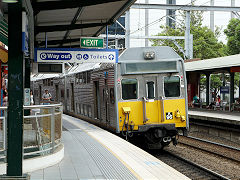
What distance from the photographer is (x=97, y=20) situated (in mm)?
12695

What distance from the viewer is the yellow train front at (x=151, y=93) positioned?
1206cm

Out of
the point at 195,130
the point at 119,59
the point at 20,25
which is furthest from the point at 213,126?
the point at 20,25

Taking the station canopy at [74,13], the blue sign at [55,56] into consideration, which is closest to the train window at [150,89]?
the station canopy at [74,13]

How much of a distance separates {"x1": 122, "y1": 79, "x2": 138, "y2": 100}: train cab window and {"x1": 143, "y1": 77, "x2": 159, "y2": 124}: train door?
1.11 ft

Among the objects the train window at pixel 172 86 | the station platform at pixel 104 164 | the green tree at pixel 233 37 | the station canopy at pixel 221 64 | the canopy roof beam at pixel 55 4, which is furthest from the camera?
the green tree at pixel 233 37

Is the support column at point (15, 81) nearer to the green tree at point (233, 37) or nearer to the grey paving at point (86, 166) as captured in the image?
the grey paving at point (86, 166)

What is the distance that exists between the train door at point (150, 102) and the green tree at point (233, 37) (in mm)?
25496

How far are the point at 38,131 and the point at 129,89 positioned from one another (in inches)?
203

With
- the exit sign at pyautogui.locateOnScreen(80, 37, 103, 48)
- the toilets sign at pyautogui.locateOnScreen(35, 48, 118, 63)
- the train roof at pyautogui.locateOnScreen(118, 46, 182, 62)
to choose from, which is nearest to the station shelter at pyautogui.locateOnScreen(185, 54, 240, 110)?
the train roof at pyautogui.locateOnScreen(118, 46, 182, 62)

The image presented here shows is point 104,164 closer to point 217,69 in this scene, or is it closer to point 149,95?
point 149,95

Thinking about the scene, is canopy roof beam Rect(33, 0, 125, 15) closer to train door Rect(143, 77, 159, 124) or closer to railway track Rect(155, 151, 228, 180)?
train door Rect(143, 77, 159, 124)

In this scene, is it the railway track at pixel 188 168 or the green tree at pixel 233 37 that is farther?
the green tree at pixel 233 37

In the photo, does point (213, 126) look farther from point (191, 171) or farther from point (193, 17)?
point (193, 17)

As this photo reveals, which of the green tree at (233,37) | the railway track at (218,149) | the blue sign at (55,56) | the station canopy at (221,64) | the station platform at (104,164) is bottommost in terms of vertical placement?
the railway track at (218,149)
